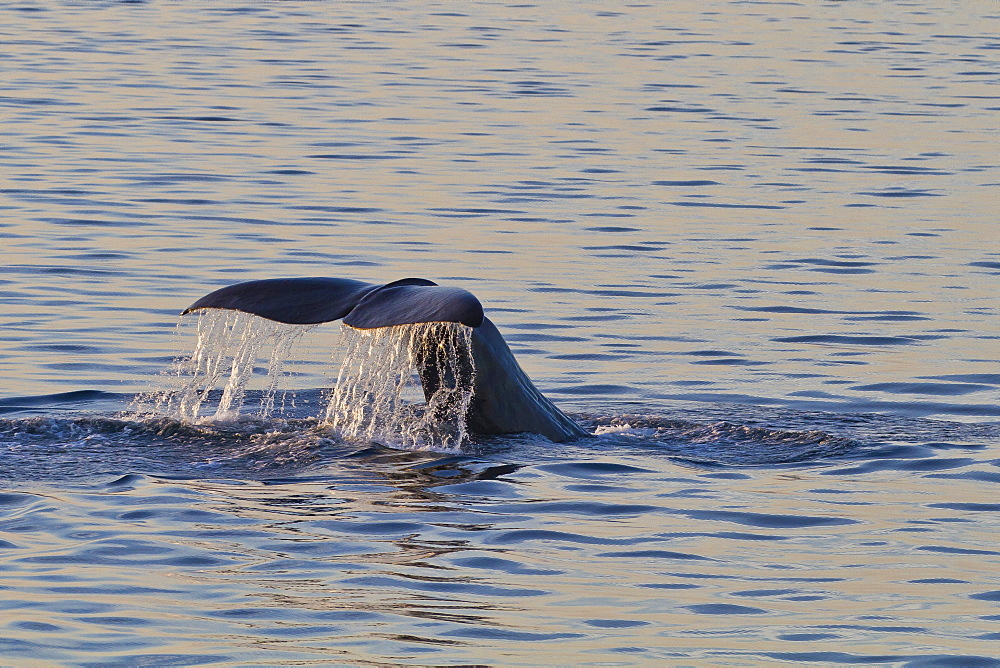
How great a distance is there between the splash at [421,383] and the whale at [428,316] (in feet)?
0.08

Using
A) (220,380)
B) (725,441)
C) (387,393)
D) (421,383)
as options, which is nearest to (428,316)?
(421,383)

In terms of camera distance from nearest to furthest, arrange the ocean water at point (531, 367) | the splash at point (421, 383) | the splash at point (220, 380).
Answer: the ocean water at point (531, 367) → the splash at point (421, 383) → the splash at point (220, 380)

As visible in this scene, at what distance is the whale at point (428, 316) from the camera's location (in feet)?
28.3

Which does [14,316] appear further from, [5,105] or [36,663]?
[5,105]

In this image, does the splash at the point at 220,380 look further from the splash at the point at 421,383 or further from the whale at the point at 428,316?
the splash at the point at 421,383

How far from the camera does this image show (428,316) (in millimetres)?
8508

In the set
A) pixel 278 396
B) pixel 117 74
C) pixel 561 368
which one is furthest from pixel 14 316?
pixel 117 74

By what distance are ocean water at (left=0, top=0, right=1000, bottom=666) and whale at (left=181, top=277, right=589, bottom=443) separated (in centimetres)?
23

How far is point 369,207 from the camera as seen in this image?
61.1 feet

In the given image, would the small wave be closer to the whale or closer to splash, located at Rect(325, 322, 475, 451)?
the whale

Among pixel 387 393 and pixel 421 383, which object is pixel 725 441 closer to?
pixel 421 383

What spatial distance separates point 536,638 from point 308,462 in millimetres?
2910

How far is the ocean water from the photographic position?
7.00 m

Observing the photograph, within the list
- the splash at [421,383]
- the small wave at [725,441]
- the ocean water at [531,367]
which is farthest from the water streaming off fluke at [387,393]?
the small wave at [725,441]
